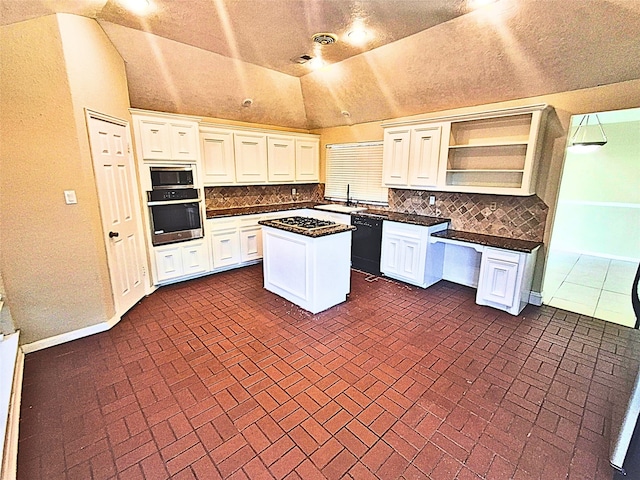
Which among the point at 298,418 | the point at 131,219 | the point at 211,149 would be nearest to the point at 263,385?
the point at 298,418

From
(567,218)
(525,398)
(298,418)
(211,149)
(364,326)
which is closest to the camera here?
(298,418)

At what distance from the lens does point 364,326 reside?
3.14 m

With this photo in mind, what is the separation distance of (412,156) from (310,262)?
2.23m

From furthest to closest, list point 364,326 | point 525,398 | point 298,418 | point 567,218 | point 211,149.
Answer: point 567,218, point 211,149, point 364,326, point 525,398, point 298,418

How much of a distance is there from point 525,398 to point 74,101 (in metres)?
4.39

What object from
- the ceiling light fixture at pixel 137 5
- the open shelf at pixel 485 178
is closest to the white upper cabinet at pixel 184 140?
the ceiling light fixture at pixel 137 5

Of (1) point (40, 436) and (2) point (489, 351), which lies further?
(2) point (489, 351)

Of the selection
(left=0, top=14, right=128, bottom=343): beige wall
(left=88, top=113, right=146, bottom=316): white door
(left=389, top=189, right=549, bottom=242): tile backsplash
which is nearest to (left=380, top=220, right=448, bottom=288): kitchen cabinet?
(left=389, top=189, right=549, bottom=242): tile backsplash

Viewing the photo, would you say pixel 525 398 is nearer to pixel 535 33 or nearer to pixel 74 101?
pixel 535 33

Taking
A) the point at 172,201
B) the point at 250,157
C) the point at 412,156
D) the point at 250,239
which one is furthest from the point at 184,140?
the point at 412,156

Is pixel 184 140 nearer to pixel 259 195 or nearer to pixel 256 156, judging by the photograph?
pixel 256 156

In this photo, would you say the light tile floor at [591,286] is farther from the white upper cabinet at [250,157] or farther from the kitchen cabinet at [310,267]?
the white upper cabinet at [250,157]

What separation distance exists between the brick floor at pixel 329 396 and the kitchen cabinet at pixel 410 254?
2.67 feet

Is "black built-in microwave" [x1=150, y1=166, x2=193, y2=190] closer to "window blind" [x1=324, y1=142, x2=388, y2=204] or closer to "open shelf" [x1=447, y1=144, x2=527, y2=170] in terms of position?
"window blind" [x1=324, y1=142, x2=388, y2=204]
